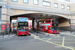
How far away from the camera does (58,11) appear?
24.5 metres

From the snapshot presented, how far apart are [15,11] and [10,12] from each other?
121cm

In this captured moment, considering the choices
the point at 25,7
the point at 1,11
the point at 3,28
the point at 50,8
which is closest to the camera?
the point at 3,28

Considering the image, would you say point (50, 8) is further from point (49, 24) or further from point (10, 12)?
point (10, 12)

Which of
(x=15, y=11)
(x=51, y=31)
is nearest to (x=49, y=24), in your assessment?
(x=51, y=31)

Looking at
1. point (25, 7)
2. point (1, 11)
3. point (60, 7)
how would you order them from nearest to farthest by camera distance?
point (1, 11)
point (25, 7)
point (60, 7)

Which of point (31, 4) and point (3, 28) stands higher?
point (31, 4)

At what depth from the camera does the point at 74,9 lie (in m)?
26.8

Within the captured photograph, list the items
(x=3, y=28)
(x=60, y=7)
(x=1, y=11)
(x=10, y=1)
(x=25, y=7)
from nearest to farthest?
1. (x=3, y=28)
2. (x=1, y=11)
3. (x=10, y=1)
4. (x=25, y=7)
5. (x=60, y=7)

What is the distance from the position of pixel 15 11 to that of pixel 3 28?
559 centimetres

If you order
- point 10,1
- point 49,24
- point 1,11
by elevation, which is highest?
point 10,1

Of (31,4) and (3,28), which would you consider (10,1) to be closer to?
(31,4)

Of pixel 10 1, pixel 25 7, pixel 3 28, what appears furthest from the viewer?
pixel 25 7

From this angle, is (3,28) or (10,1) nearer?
(3,28)

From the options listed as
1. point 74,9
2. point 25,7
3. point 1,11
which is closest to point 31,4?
point 25,7
